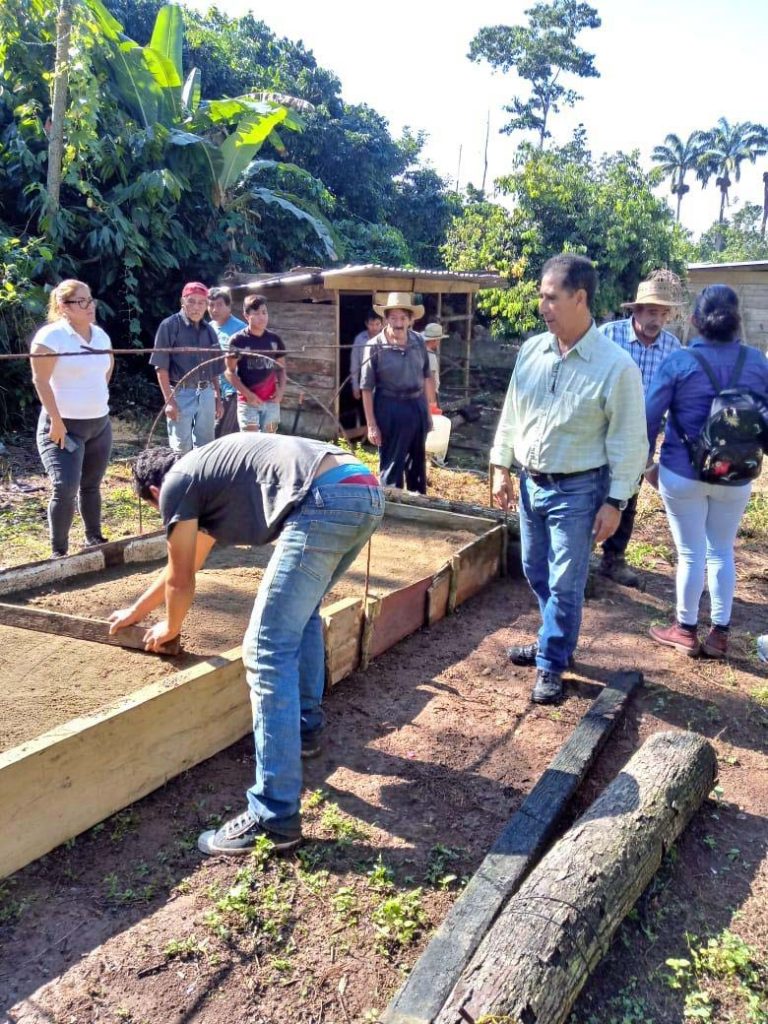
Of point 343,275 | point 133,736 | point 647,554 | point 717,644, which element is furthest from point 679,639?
point 343,275

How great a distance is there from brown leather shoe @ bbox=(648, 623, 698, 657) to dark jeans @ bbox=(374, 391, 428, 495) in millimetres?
2573

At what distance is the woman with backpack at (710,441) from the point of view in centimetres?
385

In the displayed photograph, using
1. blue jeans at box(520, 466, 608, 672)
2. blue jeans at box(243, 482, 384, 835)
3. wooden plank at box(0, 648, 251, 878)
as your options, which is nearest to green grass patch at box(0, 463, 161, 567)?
wooden plank at box(0, 648, 251, 878)

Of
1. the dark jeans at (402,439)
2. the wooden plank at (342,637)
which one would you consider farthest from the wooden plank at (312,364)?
the wooden plank at (342,637)

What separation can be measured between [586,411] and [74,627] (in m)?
2.36

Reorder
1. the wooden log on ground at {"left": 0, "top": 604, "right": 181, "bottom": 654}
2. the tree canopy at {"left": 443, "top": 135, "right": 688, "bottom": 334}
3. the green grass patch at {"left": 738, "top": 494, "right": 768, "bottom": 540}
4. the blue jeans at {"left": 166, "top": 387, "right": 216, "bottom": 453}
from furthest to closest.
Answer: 1. the tree canopy at {"left": 443, "top": 135, "right": 688, "bottom": 334}
2. the green grass patch at {"left": 738, "top": 494, "right": 768, "bottom": 540}
3. the blue jeans at {"left": 166, "top": 387, "right": 216, "bottom": 453}
4. the wooden log on ground at {"left": 0, "top": 604, "right": 181, "bottom": 654}

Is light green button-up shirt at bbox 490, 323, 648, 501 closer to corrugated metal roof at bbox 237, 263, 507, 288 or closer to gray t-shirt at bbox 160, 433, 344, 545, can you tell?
gray t-shirt at bbox 160, 433, 344, 545

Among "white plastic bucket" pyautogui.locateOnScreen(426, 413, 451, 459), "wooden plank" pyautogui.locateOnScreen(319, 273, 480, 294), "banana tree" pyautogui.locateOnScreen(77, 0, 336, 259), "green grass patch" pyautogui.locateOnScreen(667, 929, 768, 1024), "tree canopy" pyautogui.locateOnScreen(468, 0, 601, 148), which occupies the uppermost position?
"tree canopy" pyautogui.locateOnScreen(468, 0, 601, 148)

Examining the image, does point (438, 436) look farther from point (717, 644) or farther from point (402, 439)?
point (717, 644)

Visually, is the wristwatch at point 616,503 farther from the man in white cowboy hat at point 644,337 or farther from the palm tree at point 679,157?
the palm tree at point 679,157

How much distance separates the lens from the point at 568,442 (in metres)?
3.54

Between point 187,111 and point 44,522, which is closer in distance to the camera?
point 44,522

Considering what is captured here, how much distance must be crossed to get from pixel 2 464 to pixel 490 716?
6.06 m

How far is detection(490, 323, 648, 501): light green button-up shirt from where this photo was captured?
11.3 feet
